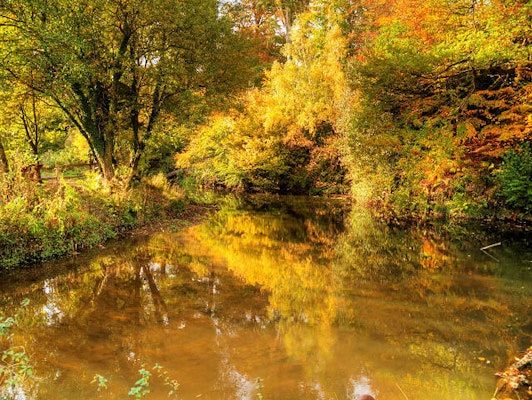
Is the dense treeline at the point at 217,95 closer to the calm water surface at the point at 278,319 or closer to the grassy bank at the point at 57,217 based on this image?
the grassy bank at the point at 57,217

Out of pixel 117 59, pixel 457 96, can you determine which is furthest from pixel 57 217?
pixel 457 96

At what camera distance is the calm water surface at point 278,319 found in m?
4.55

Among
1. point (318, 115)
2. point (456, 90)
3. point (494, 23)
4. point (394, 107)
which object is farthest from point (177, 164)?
point (494, 23)

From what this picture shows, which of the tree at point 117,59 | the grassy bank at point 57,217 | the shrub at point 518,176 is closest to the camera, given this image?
the grassy bank at point 57,217

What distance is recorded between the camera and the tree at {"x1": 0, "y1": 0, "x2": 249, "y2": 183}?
9.94m

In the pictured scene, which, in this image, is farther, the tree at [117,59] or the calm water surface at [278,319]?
the tree at [117,59]

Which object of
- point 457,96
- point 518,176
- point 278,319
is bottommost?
point 278,319

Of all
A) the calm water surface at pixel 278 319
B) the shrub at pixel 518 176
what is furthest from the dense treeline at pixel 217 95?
the calm water surface at pixel 278 319

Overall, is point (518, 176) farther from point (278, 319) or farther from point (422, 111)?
point (278, 319)

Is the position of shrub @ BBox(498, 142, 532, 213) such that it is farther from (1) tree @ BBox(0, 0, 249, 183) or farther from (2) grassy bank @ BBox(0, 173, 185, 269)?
(2) grassy bank @ BBox(0, 173, 185, 269)

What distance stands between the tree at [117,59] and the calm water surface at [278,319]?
5.03 metres

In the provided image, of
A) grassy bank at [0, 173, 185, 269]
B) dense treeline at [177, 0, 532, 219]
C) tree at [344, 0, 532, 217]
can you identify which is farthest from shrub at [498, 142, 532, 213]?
grassy bank at [0, 173, 185, 269]

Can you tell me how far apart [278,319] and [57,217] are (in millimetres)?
6257

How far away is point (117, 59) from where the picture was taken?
12.6 meters
